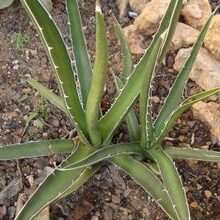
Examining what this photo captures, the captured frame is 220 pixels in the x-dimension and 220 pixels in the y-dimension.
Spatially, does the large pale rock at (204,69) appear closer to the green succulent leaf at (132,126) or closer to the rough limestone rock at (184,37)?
the rough limestone rock at (184,37)

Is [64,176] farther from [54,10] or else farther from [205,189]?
[54,10]

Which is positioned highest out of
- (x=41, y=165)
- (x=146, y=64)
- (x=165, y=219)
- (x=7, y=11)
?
(x=146, y=64)

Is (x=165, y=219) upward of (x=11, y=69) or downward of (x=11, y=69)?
downward

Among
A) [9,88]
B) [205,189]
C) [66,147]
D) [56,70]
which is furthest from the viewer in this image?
[9,88]

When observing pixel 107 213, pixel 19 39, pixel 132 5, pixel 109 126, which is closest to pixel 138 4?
pixel 132 5

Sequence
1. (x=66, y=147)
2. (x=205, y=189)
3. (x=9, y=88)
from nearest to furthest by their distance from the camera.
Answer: (x=66, y=147), (x=205, y=189), (x=9, y=88)

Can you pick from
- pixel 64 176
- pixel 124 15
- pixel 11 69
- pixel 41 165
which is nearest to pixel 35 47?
pixel 11 69
